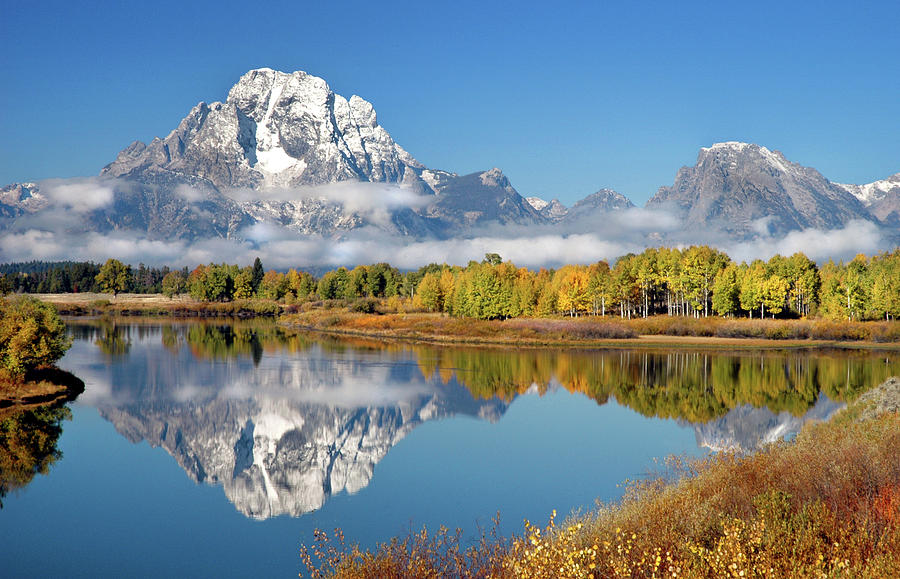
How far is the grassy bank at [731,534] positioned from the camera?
984cm

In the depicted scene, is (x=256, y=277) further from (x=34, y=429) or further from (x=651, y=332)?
(x=34, y=429)

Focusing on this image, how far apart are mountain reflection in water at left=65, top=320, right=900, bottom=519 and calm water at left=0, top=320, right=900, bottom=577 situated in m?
0.18

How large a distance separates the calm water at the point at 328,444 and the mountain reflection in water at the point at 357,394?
184 millimetres

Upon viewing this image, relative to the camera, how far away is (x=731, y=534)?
1010 centimetres

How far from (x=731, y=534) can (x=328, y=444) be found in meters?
23.8

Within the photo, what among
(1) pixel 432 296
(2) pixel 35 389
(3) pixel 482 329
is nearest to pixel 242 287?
(1) pixel 432 296

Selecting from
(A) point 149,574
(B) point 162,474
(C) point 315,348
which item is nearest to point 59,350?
(B) point 162,474

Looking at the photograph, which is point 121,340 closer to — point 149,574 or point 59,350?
point 59,350

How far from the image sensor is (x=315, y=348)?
78188mm

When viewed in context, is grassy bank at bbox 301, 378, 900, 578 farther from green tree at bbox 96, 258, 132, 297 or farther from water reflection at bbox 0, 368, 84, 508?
green tree at bbox 96, 258, 132, 297

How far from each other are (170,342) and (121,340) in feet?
20.3

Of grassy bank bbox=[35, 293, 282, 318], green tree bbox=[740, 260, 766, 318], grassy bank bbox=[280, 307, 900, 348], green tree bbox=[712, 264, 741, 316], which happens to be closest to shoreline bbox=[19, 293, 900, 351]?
grassy bank bbox=[280, 307, 900, 348]

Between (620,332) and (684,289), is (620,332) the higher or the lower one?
the lower one

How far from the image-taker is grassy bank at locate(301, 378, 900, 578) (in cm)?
984
